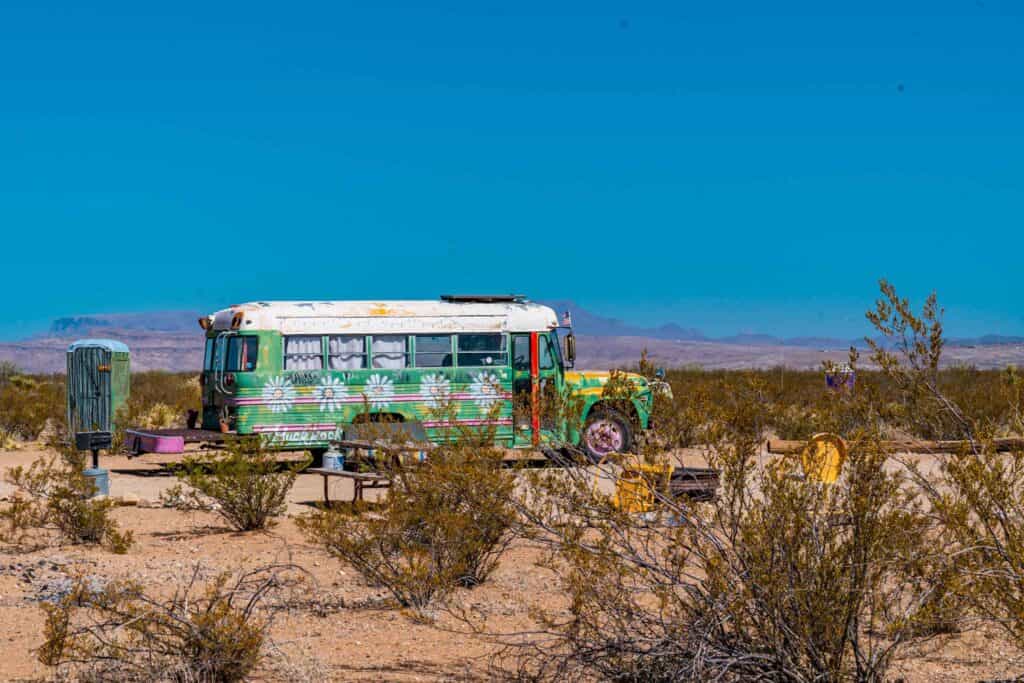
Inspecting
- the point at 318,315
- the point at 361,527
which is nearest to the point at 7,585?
the point at 361,527

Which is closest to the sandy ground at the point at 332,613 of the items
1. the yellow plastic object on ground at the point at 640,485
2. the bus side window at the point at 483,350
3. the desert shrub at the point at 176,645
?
the desert shrub at the point at 176,645

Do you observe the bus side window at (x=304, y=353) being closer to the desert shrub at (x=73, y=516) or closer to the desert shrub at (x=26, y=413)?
the desert shrub at (x=73, y=516)

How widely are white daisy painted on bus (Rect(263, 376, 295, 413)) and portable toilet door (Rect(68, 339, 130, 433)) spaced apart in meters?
5.50

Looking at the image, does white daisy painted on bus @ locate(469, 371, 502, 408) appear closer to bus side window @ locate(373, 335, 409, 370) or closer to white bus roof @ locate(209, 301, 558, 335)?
white bus roof @ locate(209, 301, 558, 335)

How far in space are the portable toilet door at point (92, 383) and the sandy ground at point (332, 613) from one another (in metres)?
8.59

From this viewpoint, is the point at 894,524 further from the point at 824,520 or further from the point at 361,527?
the point at 361,527

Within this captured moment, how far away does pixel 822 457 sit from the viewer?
586 centimetres

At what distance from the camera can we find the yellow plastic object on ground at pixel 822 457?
577cm

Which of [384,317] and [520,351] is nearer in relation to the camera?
[384,317]

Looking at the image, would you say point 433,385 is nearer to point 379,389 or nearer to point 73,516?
point 379,389

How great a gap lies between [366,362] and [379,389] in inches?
17.0

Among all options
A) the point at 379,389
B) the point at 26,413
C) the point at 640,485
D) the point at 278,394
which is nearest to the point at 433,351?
the point at 379,389

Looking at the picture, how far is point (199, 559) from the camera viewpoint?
10508mm

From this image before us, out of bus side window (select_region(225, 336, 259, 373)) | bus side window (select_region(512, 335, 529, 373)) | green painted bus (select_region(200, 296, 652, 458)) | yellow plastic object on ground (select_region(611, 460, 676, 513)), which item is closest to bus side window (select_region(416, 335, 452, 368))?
green painted bus (select_region(200, 296, 652, 458))
